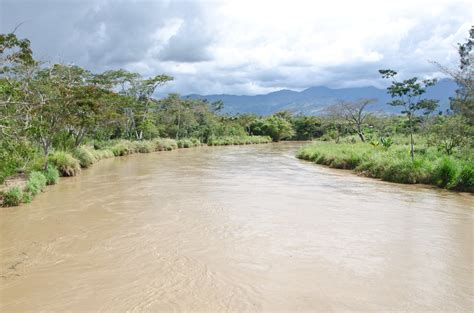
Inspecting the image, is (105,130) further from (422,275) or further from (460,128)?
(422,275)

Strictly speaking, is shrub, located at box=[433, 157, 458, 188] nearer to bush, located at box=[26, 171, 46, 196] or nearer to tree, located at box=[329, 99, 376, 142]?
bush, located at box=[26, 171, 46, 196]

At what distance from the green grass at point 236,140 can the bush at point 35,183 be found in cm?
3976

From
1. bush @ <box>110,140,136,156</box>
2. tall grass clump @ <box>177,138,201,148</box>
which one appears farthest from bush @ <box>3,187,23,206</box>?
tall grass clump @ <box>177,138,201,148</box>

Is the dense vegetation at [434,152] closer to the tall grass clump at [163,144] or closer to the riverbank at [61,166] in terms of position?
the riverbank at [61,166]

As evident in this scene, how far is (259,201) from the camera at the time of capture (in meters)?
14.1

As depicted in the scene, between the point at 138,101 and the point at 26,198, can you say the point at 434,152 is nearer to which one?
the point at 26,198

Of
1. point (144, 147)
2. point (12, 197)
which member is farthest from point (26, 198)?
point (144, 147)

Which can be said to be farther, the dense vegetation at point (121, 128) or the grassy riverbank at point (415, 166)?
the grassy riverbank at point (415, 166)

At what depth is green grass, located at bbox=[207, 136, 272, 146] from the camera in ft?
184

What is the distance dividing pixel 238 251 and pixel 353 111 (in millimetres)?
36435

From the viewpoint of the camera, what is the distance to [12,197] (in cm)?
1283

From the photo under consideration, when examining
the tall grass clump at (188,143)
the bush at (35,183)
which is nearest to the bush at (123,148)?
the tall grass clump at (188,143)

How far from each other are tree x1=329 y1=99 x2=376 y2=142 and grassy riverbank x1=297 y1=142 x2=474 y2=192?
1580cm

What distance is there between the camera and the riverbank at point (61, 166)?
13227mm
